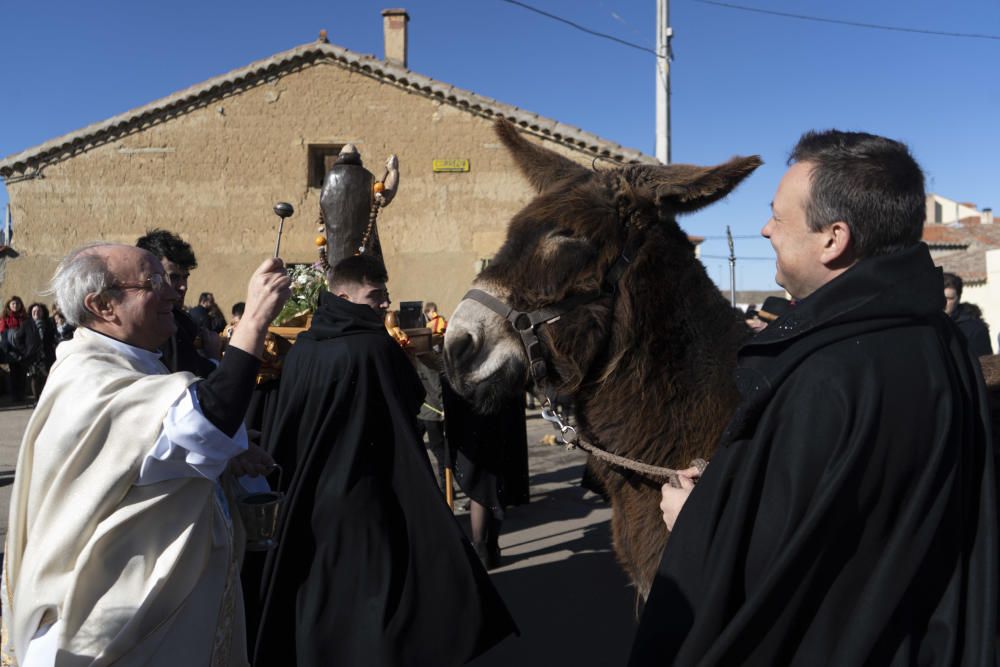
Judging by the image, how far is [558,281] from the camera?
8.04ft

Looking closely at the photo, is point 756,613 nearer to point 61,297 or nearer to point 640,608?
point 640,608

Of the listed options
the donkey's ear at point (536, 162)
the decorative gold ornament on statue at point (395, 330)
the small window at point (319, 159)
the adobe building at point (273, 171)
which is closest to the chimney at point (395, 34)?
the adobe building at point (273, 171)

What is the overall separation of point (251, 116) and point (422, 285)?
6.50 meters

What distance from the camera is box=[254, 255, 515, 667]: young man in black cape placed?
3418 mm

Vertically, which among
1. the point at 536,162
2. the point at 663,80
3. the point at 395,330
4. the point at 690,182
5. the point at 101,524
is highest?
the point at 663,80

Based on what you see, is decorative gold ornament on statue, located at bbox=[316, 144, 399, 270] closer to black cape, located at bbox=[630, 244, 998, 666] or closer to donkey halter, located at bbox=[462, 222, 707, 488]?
donkey halter, located at bbox=[462, 222, 707, 488]

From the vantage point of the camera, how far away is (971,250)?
3030cm

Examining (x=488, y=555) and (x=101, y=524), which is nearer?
(x=101, y=524)

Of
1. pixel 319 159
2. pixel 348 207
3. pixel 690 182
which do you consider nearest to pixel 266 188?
pixel 319 159

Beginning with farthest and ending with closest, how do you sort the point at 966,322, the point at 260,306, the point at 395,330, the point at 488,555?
the point at 966,322 → the point at 488,555 → the point at 395,330 → the point at 260,306

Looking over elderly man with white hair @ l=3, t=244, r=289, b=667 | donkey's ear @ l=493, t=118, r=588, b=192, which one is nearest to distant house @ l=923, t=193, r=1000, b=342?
donkey's ear @ l=493, t=118, r=588, b=192

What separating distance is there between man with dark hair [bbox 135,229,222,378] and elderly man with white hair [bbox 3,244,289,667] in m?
1.02

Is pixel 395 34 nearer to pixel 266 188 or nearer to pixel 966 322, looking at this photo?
pixel 266 188

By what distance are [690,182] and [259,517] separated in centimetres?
189
